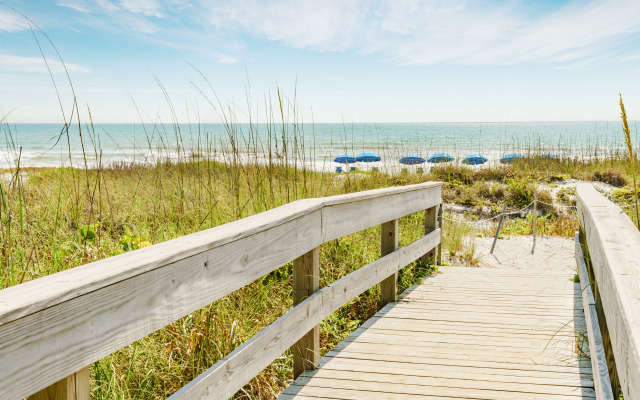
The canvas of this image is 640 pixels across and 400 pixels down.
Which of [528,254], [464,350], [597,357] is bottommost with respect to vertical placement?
[528,254]

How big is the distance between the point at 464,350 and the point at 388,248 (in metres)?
0.94

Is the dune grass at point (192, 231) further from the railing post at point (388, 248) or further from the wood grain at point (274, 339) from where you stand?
the wood grain at point (274, 339)

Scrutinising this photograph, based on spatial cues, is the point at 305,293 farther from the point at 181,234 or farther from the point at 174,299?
the point at 181,234

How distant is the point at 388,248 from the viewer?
11.1ft

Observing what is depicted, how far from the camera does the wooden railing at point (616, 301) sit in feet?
3.27

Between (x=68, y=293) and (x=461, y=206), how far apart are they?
34.0 ft

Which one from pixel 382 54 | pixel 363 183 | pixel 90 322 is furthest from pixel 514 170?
pixel 382 54

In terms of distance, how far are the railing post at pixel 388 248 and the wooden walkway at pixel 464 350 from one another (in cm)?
9

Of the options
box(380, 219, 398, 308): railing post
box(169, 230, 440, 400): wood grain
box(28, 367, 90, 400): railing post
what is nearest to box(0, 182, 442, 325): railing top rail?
box(28, 367, 90, 400): railing post

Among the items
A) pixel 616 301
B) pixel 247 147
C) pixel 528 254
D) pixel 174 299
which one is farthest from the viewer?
pixel 528 254

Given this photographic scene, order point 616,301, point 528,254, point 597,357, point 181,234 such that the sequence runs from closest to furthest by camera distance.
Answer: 1. point 616,301
2. point 597,357
3. point 181,234
4. point 528,254

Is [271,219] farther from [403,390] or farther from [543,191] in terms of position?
[543,191]

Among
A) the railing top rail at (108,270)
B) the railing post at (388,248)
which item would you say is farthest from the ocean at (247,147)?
the railing top rail at (108,270)

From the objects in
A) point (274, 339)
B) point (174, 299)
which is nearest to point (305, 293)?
point (274, 339)
